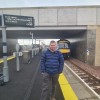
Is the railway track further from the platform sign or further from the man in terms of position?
the platform sign

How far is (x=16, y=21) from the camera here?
1100 centimetres

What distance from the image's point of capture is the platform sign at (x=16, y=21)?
10578mm

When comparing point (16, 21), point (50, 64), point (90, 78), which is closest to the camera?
point (50, 64)

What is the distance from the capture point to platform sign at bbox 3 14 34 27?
10.6m

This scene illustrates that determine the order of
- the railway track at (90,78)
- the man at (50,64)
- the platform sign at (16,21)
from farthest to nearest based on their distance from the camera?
the platform sign at (16,21) → the railway track at (90,78) → the man at (50,64)

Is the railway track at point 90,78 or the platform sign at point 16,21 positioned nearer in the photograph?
the railway track at point 90,78

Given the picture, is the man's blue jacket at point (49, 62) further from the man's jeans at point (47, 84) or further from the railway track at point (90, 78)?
the railway track at point (90, 78)

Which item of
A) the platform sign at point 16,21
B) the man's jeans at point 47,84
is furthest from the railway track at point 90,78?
the platform sign at point 16,21

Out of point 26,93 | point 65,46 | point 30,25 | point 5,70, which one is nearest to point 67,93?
point 26,93

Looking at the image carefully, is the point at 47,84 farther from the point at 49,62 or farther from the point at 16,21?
the point at 16,21

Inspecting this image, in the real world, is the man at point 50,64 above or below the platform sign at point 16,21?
below

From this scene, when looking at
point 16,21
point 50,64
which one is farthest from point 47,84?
point 16,21

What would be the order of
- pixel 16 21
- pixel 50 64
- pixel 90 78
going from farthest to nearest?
1. pixel 90 78
2. pixel 16 21
3. pixel 50 64

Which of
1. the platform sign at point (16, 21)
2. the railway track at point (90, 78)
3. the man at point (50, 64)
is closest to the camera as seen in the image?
the man at point (50, 64)
